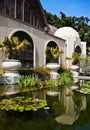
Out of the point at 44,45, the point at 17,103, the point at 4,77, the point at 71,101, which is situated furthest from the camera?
the point at 44,45

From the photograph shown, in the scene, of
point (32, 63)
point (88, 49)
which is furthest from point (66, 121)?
point (88, 49)

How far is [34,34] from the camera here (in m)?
26.4

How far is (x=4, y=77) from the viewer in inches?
758

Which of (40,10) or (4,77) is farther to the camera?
(40,10)

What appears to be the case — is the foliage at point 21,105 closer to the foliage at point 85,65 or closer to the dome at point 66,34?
the foliage at point 85,65

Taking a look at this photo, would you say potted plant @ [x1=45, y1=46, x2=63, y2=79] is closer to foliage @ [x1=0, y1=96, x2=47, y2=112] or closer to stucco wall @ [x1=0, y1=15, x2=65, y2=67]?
stucco wall @ [x1=0, y1=15, x2=65, y2=67]

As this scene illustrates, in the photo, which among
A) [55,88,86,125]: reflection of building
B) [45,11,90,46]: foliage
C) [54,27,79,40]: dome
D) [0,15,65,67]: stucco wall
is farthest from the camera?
[45,11,90,46]: foliage

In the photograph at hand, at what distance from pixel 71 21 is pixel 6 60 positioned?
3198cm

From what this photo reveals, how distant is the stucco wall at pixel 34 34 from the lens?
22209 mm

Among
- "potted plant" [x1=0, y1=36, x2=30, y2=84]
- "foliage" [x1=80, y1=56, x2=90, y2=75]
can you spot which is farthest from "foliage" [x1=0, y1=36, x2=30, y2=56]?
"foliage" [x1=80, y1=56, x2=90, y2=75]

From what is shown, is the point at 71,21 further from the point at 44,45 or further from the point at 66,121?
the point at 66,121

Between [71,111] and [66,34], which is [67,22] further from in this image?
[71,111]

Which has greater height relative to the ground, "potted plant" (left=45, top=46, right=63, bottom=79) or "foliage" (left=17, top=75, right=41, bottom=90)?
"potted plant" (left=45, top=46, right=63, bottom=79)

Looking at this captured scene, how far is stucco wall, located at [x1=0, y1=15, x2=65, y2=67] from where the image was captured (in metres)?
22.2
